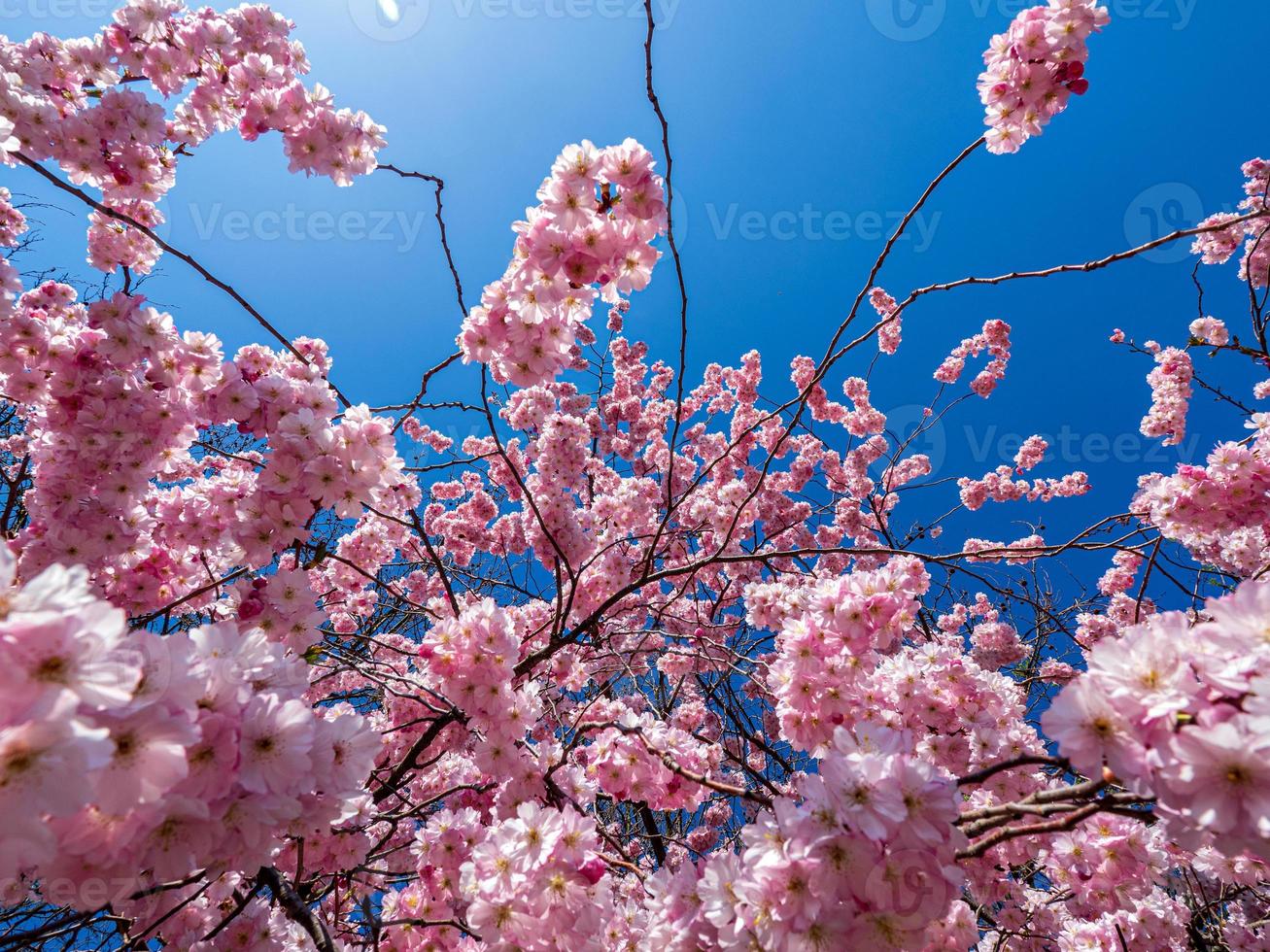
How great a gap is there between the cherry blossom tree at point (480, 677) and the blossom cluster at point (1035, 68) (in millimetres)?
16

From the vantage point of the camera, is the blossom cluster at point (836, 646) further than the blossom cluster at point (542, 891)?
Yes

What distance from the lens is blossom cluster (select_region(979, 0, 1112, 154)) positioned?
2.64 meters

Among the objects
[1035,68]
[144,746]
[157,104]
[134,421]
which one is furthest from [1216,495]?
[157,104]

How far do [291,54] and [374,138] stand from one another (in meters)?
1.27

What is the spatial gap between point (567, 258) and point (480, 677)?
6.87 feet

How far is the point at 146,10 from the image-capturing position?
400 centimetres

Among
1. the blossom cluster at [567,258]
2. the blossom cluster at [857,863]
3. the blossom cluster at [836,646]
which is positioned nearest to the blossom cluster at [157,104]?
the blossom cluster at [567,258]

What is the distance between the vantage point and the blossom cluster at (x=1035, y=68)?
2643 mm

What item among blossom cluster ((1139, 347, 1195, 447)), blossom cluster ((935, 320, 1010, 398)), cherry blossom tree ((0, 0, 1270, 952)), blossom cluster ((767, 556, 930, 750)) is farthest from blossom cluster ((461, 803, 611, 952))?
blossom cluster ((935, 320, 1010, 398))

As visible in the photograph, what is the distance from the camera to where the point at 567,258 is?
95.5 inches

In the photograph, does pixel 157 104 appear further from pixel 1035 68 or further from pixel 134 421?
pixel 1035 68

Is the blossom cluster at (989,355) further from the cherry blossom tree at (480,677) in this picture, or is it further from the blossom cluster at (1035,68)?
the blossom cluster at (1035,68)

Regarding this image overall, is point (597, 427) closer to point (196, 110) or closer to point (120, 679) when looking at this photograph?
point (196, 110)

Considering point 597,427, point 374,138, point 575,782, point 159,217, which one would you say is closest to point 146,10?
point 159,217
